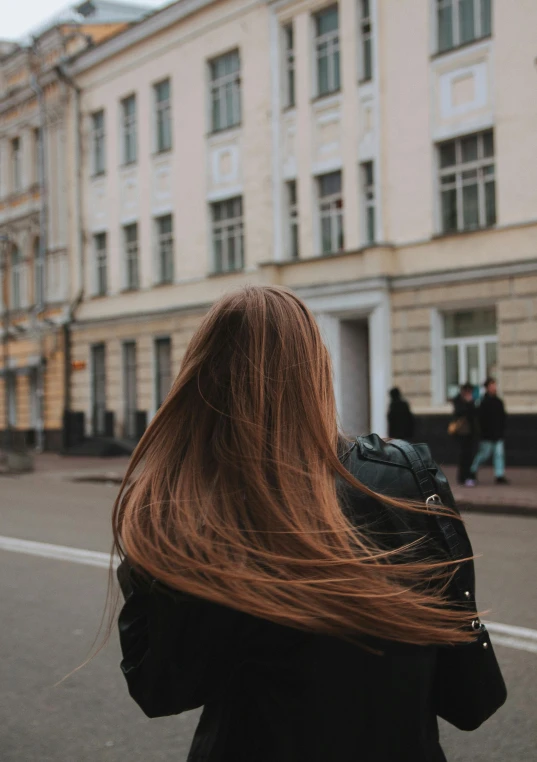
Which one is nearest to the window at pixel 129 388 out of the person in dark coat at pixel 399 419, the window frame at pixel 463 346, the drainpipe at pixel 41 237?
the drainpipe at pixel 41 237

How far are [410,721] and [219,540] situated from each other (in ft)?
1.46

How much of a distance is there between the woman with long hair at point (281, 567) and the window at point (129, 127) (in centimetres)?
2737

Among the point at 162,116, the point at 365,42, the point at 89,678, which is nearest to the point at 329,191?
the point at 365,42

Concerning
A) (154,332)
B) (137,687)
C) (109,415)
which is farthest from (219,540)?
(109,415)

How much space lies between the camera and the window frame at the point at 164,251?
26.9 m

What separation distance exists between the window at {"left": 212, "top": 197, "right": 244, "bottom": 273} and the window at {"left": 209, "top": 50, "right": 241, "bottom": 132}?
6.66ft

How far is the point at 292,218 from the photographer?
75.9 feet

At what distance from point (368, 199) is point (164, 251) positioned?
7925 millimetres

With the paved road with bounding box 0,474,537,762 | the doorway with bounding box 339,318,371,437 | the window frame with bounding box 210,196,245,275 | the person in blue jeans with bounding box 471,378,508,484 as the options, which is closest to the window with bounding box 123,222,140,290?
the window frame with bounding box 210,196,245,275

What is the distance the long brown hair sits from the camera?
1.56 metres

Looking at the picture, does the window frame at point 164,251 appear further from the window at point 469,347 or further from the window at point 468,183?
the window at point 469,347

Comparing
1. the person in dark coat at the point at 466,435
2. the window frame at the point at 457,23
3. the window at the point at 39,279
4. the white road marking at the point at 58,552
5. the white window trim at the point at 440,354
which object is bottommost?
the white road marking at the point at 58,552

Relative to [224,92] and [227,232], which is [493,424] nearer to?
[227,232]

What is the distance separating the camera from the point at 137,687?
1636 millimetres
